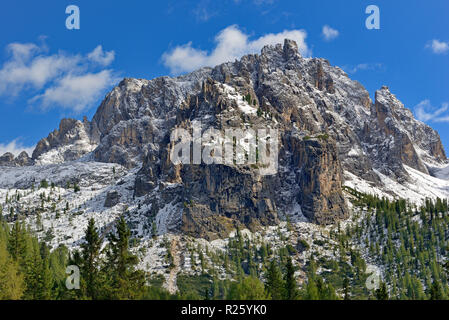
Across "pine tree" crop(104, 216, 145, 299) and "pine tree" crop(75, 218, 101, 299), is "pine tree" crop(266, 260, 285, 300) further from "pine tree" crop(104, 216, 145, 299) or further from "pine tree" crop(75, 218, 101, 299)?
"pine tree" crop(75, 218, 101, 299)

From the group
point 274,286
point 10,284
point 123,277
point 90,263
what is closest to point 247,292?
point 123,277

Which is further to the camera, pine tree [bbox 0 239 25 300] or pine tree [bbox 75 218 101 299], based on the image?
pine tree [bbox 0 239 25 300]

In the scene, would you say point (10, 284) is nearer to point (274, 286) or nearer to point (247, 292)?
point (247, 292)

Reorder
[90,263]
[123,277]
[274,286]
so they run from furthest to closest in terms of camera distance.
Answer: [274,286] → [90,263] → [123,277]

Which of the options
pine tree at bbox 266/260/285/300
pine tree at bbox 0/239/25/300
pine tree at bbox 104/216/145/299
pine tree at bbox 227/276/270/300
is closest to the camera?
pine tree at bbox 227/276/270/300

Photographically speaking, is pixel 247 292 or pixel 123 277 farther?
pixel 123 277

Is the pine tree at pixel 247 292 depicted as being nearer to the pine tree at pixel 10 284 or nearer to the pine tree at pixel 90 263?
the pine tree at pixel 90 263

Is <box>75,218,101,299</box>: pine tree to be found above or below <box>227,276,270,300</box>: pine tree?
above

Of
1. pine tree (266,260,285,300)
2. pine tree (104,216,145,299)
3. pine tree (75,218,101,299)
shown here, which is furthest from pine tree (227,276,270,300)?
pine tree (75,218,101,299)

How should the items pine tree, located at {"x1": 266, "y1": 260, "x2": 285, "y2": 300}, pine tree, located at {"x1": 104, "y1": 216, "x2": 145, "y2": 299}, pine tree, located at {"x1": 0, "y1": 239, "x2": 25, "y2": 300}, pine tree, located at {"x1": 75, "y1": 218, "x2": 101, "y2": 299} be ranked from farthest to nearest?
pine tree, located at {"x1": 266, "y1": 260, "x2": 285, "y2": 300}
pine tree, located at {"x1": 0, "y1": 239, "x2": 25, "y2": 300}
pine tree, located at {"x1": 75, "y1": 218, "x2": 101, "y2": 299}
pine tree, located at {"x1": 104, "y1": 216, "x2": 145, "y2": 299}

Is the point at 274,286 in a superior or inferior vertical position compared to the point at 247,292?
superior

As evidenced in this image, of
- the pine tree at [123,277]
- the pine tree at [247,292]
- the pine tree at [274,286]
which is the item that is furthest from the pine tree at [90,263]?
the pine tree at [274,286]
